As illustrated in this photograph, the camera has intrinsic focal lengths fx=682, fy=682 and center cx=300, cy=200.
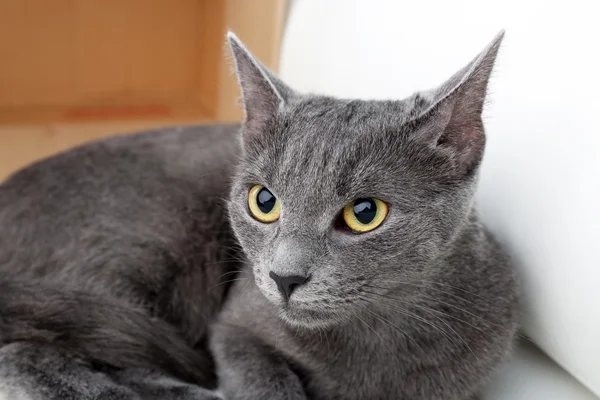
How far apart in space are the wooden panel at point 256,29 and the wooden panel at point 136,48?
0.93 ft

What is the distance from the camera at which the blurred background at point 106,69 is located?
96.0 inches

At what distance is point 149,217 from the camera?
1290 mm

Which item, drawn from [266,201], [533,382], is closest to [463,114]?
[266,201]

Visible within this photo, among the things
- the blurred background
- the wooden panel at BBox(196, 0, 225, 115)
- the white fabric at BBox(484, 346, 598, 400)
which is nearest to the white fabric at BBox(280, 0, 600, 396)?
the white fabric at BBox(484, 346, 598, 400)

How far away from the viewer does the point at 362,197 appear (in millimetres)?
922

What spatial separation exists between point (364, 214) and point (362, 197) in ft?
0.08

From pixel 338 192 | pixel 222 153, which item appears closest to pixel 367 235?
pixel 338 192

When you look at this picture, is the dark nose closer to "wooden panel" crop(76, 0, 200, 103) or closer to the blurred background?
the blurred background

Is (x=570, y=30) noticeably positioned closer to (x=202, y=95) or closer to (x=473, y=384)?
(x=473, y=384)

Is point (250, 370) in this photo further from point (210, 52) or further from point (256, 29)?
point (210, 52)

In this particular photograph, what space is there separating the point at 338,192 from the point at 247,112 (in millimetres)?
266

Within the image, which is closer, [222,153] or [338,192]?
[338,192]

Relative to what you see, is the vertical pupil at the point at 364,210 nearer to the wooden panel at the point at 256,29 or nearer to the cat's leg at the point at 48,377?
the cat's leg at the point at 48,377

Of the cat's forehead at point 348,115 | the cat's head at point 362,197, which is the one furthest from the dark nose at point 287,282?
the cat's forehead at point 348,115
